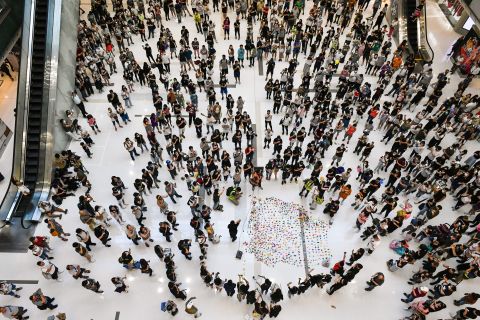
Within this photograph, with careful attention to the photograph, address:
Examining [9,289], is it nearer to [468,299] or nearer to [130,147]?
[130,147]

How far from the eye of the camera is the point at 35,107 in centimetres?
1388

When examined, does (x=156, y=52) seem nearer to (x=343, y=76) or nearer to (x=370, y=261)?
(x=343, y=76)

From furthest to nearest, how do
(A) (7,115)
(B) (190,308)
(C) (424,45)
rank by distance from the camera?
(C) (424,45)
(A) (7,115)
(B) (190,308)

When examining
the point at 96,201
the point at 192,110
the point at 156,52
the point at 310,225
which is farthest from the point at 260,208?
the point at 156,52

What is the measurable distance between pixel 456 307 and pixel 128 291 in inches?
412

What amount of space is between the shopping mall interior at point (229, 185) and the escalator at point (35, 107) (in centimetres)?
6

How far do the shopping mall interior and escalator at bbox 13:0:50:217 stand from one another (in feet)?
0.19

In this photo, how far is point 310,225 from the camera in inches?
484

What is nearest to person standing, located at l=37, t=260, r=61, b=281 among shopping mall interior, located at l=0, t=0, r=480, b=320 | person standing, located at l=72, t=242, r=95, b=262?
shopping mall interior, located at l=0, t=0, r=480, b=320

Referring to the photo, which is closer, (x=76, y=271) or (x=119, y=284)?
(x=119, y=284)

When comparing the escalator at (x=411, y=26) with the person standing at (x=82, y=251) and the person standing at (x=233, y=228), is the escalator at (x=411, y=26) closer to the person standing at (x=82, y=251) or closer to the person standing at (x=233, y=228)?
the person standing at (x=233, y=228)

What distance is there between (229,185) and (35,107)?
870cm

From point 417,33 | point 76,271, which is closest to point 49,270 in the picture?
point 76,271

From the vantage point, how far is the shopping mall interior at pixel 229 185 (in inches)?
413
